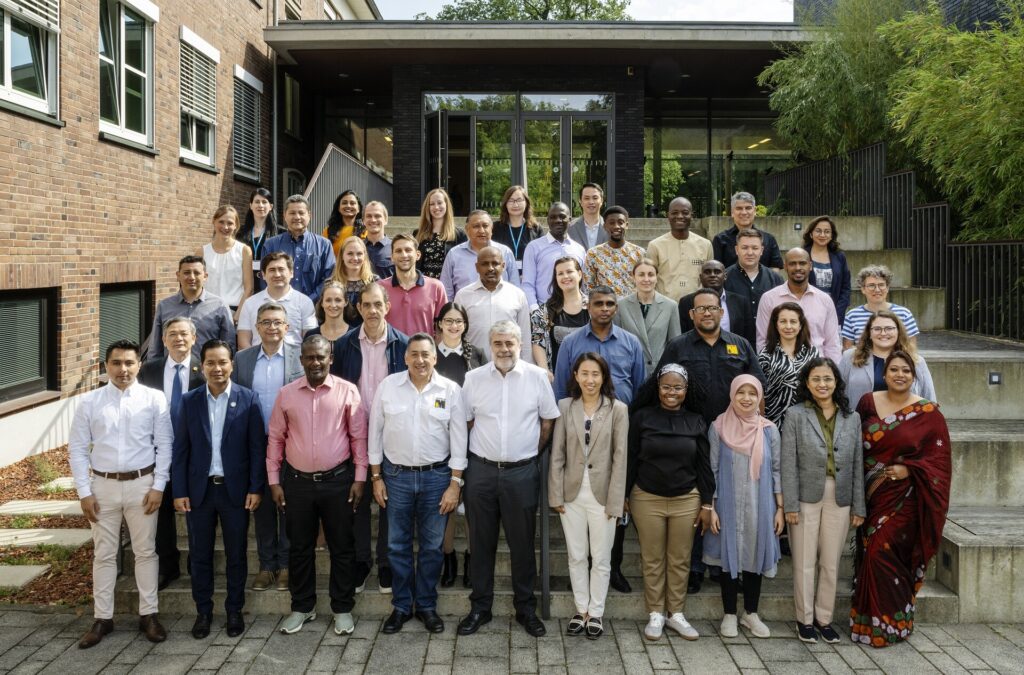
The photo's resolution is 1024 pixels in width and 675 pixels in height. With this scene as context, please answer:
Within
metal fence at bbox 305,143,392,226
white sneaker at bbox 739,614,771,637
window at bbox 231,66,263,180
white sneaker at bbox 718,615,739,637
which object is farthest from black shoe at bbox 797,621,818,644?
window at bbox 231,66,263,180

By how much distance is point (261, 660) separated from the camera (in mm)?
4531

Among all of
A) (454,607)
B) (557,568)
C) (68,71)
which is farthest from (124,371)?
(68,71)

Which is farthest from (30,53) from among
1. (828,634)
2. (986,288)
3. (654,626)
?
(986,288)

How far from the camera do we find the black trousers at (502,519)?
4.86m

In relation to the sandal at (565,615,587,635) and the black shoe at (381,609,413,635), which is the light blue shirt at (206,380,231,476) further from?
the sandal at (565,615,587,635)

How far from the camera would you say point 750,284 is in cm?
631

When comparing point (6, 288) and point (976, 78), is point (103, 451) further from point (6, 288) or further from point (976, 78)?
point (976, 78)

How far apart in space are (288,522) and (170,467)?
85cm

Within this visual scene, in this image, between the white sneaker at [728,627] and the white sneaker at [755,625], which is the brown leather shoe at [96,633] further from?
the white sneaker at [755,625]

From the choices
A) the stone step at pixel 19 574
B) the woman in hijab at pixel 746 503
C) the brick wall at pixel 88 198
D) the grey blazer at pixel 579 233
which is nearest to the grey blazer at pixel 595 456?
the woman in hijab at pixel 746 503

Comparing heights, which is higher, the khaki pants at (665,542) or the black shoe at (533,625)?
the khaki pants at (665,542)

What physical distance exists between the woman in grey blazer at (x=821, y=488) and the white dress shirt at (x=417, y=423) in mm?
2103

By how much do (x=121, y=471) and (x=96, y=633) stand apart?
1.00 m

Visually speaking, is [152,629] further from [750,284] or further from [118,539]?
[750,284]
